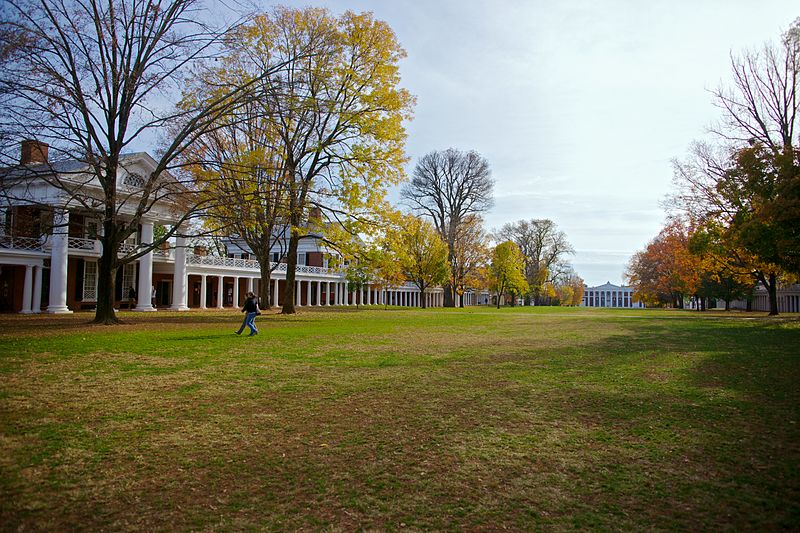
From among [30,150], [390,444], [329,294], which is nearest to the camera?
[390,444]

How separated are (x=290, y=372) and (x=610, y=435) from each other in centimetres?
583

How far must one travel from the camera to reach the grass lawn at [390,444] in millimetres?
3977

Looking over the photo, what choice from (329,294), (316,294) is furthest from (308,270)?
(329,294)

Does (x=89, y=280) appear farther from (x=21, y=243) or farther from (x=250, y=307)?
(x=250, y=307)

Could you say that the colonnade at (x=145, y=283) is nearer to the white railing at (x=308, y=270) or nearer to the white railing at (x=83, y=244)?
the white railing at (x=83, y=244)

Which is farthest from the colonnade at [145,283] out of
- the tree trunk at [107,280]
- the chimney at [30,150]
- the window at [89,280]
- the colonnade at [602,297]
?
the colonnade at [602,297]

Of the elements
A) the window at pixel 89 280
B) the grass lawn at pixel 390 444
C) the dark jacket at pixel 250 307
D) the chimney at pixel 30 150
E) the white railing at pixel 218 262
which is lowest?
the grass lawn at pixel 390 444

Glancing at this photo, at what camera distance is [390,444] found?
18.2ft

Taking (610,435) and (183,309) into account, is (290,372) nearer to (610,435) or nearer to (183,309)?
(610,435)

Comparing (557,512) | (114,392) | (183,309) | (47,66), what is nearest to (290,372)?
(114,392)

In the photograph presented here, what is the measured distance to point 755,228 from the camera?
20.2 m

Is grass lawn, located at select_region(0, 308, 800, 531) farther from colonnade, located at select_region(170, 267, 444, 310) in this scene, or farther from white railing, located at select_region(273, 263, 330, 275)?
white railing, located at select_region(273, 263, 330, 275)

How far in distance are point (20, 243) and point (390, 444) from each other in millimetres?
32083

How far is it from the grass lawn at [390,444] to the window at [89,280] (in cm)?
2555
